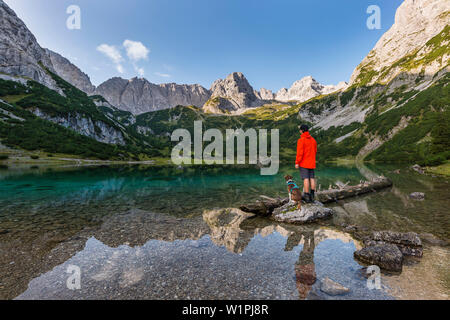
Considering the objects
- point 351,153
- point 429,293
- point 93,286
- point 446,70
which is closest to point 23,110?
point 93,286

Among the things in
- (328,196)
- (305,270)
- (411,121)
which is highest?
(411,121)

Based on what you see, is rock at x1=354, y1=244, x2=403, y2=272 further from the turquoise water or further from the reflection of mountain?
the reflection of mountain

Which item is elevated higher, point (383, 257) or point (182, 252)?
point (383, 257)

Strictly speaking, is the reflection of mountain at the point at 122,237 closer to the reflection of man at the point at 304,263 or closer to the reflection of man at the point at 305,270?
the reflection of man at the point at 304,263

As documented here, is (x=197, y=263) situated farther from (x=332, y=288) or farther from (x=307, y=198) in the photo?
(x=307, y=198)

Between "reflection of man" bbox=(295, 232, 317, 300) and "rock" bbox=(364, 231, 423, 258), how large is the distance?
12.6 feet

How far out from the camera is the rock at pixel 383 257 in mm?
9508

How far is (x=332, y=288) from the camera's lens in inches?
301

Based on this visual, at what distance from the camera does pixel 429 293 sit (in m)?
7.51

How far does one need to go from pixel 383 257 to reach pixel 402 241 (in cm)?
420

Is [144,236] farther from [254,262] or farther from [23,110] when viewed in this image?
[23,110]

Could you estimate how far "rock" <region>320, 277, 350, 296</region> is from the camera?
7461 millimetres

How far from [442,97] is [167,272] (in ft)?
557

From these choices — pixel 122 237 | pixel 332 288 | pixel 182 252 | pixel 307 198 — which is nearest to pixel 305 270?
pixel 332 288
